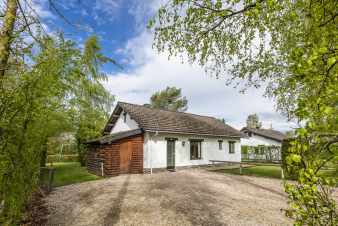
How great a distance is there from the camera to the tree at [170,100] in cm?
4844

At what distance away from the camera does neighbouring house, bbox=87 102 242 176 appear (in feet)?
53.5

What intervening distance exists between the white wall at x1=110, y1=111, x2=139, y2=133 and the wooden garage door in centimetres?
207

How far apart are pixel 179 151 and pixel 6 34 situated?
1607 centimetres

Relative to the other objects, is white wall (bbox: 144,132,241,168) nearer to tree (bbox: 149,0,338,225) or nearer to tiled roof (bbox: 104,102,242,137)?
tiled roof (bbox: 104,102,242,137)

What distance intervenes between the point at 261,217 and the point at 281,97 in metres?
5.28

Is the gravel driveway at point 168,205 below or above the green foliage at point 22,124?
below

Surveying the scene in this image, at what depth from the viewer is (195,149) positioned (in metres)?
20.2

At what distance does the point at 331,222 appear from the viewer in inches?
60.7

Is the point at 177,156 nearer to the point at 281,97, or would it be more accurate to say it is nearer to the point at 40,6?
the point at 281,97

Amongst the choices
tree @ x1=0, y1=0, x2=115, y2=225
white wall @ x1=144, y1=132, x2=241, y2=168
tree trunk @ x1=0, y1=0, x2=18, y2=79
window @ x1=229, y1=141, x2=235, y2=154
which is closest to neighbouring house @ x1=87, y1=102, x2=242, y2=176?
white wall @ x1=144, y1=132, x2=241, y2=168

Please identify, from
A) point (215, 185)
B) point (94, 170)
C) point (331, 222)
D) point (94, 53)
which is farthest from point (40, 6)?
point (94, 53)

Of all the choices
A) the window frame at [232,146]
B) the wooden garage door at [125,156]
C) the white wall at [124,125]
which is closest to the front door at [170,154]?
the white wall at [124,125]

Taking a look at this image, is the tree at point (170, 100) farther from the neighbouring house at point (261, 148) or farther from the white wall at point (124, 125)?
the white wall at point (124, 125)

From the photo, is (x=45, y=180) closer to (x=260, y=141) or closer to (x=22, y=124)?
(x=22, y=124)
